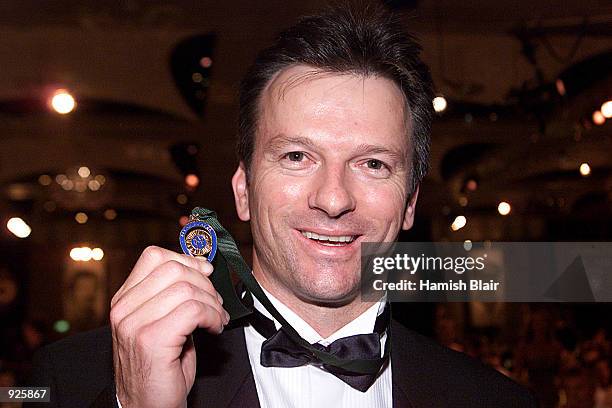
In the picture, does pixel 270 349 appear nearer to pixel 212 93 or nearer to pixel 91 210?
pixel 212 93

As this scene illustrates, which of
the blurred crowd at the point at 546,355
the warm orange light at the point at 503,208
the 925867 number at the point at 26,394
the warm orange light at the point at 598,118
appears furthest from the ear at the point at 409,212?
the warm orange light at the point at 598,118

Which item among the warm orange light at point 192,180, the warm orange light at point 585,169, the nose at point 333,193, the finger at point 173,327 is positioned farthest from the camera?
the warm orange light at point 192,180

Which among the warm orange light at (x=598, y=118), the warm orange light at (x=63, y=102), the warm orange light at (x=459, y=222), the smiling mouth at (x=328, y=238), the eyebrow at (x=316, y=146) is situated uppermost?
the warm orange light at (x=63, y=102)

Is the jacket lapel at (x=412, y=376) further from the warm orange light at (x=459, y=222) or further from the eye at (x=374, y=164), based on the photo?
the warm orange light at (x=459, y=222)

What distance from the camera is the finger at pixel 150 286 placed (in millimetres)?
1121

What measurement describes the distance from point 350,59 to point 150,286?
645 millimetres

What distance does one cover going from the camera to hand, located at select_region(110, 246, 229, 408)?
1113 millimetres

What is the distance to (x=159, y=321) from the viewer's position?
3.65 feet

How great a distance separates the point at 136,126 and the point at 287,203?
142 inches

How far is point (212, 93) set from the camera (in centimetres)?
428

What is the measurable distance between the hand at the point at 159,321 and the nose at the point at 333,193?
0.33 meters

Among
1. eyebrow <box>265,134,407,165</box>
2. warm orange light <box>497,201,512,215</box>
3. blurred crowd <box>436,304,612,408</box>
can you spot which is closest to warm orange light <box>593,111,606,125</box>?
warm orange light <box>497,201,512,215</box>

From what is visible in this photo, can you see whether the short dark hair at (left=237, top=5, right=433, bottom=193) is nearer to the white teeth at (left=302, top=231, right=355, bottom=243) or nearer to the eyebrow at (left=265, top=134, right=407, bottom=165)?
the eyebrow at (left=265, top=134, right=407, bottom=165)

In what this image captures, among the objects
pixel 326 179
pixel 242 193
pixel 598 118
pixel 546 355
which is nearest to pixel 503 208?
pixel 598 118
